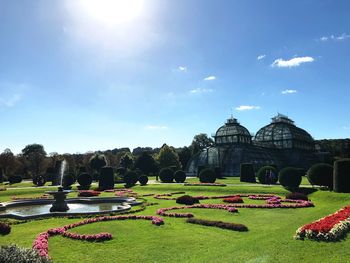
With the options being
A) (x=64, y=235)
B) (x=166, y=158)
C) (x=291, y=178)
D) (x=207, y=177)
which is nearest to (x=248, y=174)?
(x=207, y=177)

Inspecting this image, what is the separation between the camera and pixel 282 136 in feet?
242

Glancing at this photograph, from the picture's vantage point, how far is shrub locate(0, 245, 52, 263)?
5336 mm

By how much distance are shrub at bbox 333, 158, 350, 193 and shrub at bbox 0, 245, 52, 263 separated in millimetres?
24220

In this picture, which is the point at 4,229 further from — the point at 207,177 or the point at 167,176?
the point at 167,176

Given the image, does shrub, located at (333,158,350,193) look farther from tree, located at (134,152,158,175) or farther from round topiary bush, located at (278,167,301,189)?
tree, located at (134,152,158,175)

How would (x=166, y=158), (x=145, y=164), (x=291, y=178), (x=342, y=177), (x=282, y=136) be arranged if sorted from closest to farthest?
(x=342, y=177) < (x=291, y=178) < (x=145, y=164) < (x=166, y=158) < (x=282, y=136)

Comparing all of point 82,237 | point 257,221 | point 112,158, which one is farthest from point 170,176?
point 112,158

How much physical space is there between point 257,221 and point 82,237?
833cm

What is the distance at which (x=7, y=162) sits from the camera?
2867 inches

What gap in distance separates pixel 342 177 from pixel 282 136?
4969cm

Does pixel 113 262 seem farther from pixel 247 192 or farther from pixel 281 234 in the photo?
pixel 247 192

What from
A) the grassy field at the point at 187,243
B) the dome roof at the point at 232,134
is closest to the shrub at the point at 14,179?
the dome roof at the point at 232,134

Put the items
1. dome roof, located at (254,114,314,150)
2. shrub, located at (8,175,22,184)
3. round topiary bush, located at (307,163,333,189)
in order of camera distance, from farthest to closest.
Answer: dome roof, located at (254,114,314,150), shrub, located at (8,175,22,184), round topiary bush, located at (307,163,333,189)

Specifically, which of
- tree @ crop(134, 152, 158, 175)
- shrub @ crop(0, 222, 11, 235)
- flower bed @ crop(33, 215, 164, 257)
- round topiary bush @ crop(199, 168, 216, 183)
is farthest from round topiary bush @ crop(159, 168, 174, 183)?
shrub @ crop(0, 222, 11, 235)
